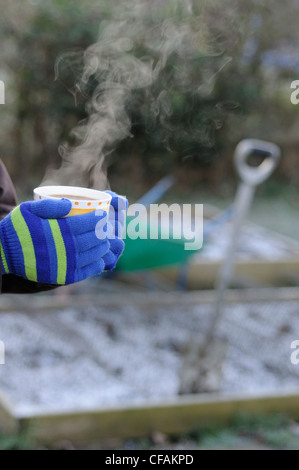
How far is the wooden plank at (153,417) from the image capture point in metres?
2.09

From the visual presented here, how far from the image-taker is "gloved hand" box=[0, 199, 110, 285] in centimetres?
96

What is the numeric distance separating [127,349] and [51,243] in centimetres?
219

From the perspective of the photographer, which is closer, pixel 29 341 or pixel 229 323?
pixel 29 341

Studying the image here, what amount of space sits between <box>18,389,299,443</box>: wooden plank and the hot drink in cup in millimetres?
1265

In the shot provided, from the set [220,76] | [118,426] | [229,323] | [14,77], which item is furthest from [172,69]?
[118,426]

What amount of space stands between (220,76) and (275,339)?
5483 millimetres

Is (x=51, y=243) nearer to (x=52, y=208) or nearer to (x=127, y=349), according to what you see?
→ (x=52, y=208)

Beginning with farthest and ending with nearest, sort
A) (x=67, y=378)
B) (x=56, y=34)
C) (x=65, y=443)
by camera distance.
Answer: (x=56, y=34)
(x=67, y=378)
(x=65, y=443)

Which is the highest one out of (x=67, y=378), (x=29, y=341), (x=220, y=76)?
(x=220, y=76)

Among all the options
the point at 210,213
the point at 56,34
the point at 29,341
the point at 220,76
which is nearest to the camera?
the point at 29,341

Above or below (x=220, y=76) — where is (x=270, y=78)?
above

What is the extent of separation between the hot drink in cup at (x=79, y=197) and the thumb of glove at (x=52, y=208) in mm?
13

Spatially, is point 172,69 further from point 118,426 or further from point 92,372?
point 118,426

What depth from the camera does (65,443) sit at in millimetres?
2109
